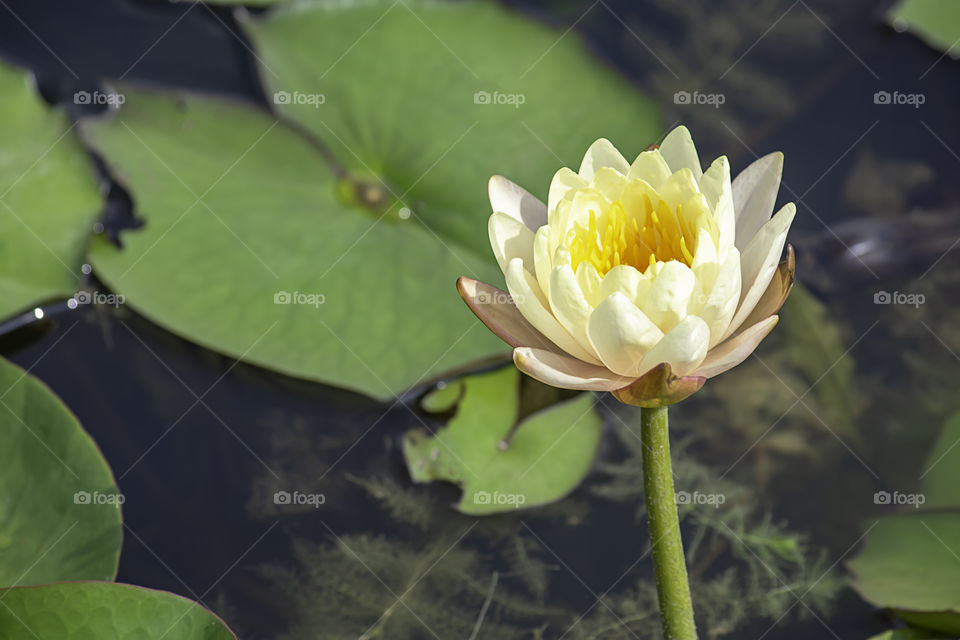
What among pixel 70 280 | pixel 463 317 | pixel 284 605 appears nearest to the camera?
pixel 284 605

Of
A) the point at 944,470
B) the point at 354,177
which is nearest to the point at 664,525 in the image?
the point at 944,470

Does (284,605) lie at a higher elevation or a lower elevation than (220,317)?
lower

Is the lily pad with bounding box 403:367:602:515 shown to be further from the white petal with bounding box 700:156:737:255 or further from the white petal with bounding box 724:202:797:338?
the white petal with bounding box 700:156:737:255

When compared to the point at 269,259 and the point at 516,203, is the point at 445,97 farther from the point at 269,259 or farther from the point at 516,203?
the point at 516,203

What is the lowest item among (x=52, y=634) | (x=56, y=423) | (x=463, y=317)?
(x=52, y=634)

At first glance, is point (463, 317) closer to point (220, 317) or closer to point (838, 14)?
A: point (220, 317)

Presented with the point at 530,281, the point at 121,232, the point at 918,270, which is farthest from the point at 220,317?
the point at 918,270

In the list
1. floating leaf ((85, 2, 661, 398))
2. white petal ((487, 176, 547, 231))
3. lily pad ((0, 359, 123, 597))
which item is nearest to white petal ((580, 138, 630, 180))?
white petal ((487, 176, 547, 231))
